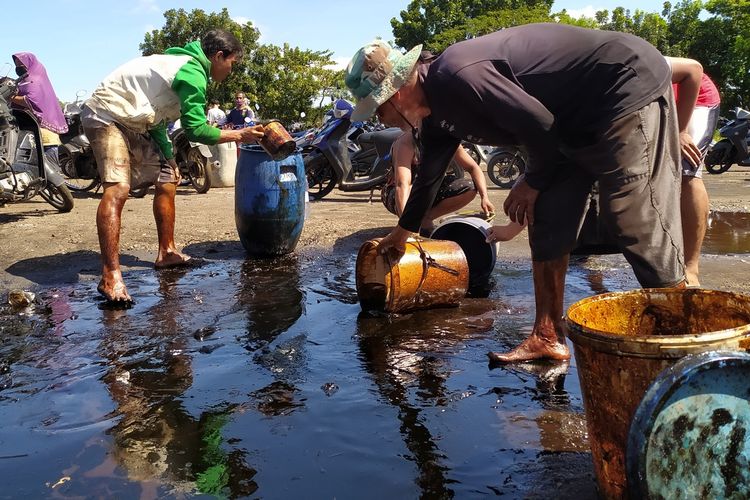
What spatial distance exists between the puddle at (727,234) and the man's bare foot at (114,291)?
187 inches

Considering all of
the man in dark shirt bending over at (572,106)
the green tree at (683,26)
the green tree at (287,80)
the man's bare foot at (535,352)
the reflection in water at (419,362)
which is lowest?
the reflection in water at (419,362)

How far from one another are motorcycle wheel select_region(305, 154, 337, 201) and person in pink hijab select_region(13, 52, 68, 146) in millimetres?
3734

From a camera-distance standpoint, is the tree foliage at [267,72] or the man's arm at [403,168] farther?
the tree foliage at [267,72]

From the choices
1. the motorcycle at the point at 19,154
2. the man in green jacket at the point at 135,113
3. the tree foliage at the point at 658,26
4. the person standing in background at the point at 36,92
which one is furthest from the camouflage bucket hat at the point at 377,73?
the tree foliage at the point at 658,26

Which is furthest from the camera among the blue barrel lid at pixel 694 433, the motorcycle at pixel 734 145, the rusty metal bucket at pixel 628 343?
the motorcycle at pixel 734 145

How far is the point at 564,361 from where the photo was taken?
328 cm

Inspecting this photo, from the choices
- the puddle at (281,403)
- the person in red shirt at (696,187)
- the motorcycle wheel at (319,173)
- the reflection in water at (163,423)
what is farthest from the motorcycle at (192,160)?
the person in red shirt at (696,187)

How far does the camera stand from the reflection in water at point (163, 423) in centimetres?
227

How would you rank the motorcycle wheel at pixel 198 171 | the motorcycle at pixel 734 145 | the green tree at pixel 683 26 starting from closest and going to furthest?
the motorcycle wheel at pixel 198 171, the motorcycle at pixel 734 145, the green tree at pixel 683 26

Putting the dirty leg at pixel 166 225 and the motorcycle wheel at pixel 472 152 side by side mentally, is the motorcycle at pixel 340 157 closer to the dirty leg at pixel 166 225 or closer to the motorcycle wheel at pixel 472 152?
the motorcycle wheel at pixel 472 152

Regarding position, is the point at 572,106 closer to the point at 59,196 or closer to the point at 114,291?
the point at 114,291

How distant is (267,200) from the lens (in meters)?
5.77

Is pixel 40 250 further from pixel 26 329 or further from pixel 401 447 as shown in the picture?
pixel 401 447

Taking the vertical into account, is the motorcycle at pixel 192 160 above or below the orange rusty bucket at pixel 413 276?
above
